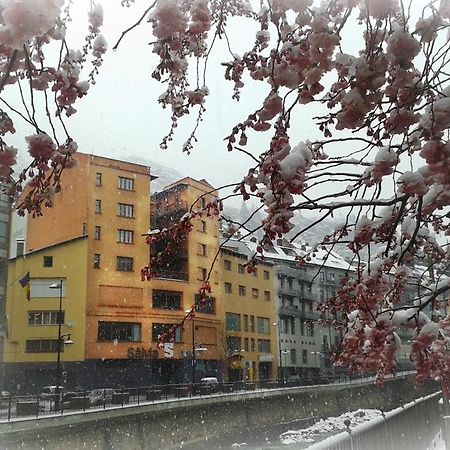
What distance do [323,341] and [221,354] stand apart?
18451mm

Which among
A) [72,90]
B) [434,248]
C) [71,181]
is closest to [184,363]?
[71,181]

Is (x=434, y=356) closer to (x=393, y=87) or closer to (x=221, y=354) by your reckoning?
(x=393, y=87)

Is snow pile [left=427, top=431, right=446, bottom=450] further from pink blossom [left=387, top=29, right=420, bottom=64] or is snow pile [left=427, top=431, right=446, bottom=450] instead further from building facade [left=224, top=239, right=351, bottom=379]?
building facade [left=224, top=239, right=351, bottom=379]

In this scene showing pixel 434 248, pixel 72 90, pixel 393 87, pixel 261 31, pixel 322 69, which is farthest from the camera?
pixel 434 248

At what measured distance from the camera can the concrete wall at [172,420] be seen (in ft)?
61.3

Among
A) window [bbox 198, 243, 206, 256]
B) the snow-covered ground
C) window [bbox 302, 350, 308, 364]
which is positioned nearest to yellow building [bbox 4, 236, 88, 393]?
window [bbox 198, 243, 206, 256]

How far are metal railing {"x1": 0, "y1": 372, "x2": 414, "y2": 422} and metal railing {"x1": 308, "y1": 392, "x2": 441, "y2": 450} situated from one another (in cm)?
1397

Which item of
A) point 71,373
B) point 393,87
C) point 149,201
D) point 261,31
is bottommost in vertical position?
point 71,373

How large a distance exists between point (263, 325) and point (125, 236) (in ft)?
58.5

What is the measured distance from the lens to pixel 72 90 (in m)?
2.84

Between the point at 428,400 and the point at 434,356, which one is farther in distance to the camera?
the point at 428,400

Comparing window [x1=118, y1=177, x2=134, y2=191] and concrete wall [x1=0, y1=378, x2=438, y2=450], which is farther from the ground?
window [x1=118, y1=177, x2=134, y2=191]

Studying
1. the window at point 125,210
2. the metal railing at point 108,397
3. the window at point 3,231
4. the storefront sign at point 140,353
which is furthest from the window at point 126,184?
the metal railing at point 108,397

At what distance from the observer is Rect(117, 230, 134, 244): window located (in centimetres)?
4166
